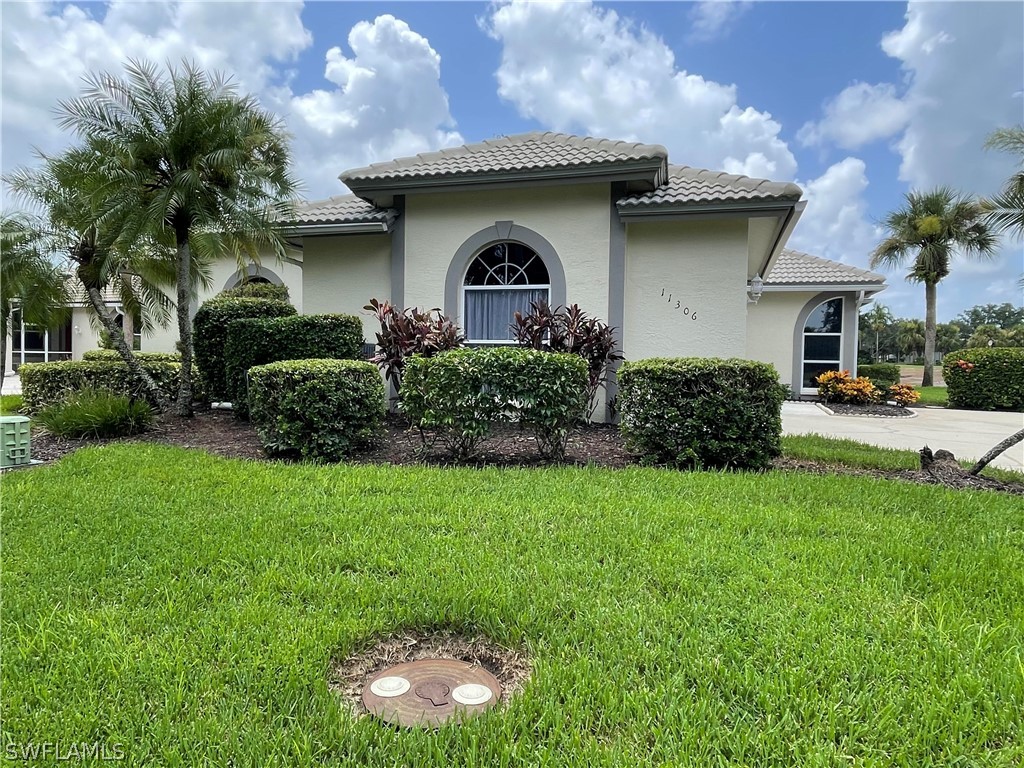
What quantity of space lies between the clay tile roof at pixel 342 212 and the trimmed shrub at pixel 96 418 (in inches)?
170

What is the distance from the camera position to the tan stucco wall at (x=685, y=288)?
904cm

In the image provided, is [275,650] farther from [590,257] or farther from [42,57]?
[42,57]

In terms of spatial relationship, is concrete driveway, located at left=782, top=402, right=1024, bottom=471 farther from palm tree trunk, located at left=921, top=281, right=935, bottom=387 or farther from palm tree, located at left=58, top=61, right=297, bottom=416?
palm tree, located at left=58, top=61, right=297, bottom=416

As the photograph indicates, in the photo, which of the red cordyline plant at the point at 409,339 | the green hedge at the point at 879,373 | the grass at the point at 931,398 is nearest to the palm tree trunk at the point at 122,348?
the red cordyline plant at the point at 409,339

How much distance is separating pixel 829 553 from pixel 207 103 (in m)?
10.3

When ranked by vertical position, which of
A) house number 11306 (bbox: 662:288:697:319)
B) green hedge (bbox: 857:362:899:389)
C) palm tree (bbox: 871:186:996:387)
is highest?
palm tree (bbox: 871:186:996:387)

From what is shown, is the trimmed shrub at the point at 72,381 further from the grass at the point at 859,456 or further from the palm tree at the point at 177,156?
the grass at the point at 859,456

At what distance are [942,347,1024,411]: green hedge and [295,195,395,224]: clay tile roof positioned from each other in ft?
61.3

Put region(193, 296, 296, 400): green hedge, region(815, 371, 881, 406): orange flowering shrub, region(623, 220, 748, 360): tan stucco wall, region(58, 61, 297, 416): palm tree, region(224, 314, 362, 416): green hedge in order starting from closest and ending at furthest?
region(58, 61, 297, 416): palm tree, region(224, 314, 362, 416): green hedge, region(623, 220, 748, 360): tan stucco wall, region(193, 296, 296, 400): green hedge, region(815, 371, 881, 406): orange flowering shrub

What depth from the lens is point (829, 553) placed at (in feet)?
11.8

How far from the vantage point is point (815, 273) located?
1828 centimetres

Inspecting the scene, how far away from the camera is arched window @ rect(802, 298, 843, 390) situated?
59.5 ft

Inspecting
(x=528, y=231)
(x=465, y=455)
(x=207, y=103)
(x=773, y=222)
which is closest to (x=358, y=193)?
(x=207, y=103)

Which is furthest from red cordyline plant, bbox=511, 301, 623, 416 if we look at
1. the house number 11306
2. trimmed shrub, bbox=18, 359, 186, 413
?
trimmed shrub, bbox=18, 359, 186, 413
